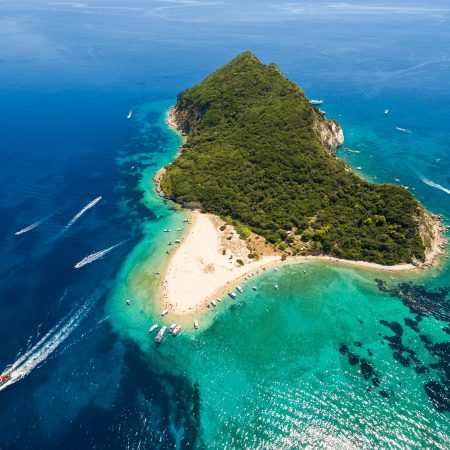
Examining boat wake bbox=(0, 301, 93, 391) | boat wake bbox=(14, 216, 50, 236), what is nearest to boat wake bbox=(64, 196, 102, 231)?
boat wake bbox=(14, 216, 50, 236)

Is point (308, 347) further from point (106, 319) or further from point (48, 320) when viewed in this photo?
point (48, 320)

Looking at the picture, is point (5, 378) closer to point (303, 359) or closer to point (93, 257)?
point (93, 257)

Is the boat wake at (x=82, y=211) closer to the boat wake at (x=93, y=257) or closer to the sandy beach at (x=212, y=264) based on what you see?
the boat wake at (x=93, y=257)

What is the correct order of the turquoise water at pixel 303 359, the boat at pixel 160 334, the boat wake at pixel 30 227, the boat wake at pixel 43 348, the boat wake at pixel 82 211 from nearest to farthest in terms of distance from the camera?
the turquoise water at pixel 303 359, the boat wake at pixel 43 348, the boat at pixel 160 334, the boat wake at pixel 30 227, the boat wake at pixel 82 211

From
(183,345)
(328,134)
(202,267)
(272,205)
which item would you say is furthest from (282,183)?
(183,345)

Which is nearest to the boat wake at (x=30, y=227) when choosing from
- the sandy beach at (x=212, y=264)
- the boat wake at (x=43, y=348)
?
the boat wake at (x=43, y=348)

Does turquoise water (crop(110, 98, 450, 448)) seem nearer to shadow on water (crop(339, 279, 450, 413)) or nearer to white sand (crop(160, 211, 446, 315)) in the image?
shadow on water (crop(339, 279, 450, 413))

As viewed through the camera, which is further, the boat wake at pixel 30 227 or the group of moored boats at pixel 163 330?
the boat wake at pixel 30 227
